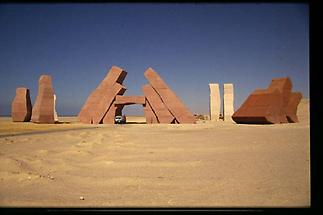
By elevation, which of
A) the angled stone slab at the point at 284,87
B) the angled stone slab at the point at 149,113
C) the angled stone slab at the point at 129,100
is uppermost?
the angled stone slab at the point at 284,87

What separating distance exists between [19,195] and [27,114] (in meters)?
24.1

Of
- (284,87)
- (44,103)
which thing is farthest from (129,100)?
(284,87)

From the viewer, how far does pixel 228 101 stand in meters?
29.7

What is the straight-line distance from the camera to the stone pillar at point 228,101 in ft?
96.6

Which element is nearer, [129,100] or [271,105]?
[271,105]

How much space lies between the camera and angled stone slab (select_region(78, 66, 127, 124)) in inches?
1057

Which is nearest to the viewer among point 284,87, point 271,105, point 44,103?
point 271,105

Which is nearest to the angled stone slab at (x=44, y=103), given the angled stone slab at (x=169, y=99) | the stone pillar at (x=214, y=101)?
the angled stone slab at (x=169, y=99)

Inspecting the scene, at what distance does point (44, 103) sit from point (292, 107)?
17.9 meters

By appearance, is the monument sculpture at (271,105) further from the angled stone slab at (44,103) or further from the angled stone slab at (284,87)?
the angled stone slab at (44,103)

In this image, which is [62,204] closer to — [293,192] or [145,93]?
[293,192]

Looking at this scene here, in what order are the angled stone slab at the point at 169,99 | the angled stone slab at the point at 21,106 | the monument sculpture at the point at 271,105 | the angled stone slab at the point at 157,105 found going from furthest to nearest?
the angled stone slab at the point at 21,106 < the angled stone slab at the point at 157,105 < the angled stone slab at the point at 169,99 < the monument sculpture at the point at 271,105

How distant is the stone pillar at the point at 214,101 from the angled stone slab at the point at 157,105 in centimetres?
523

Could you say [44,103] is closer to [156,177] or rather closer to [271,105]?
[271,105]
